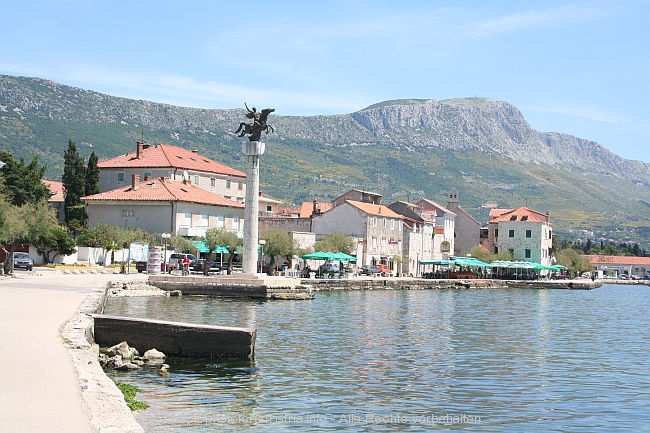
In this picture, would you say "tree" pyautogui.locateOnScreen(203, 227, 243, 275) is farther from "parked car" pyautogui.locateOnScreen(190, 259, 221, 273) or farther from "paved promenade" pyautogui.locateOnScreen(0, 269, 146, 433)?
"paved promenade" pyautogui.locateOnScreen(0, 269, 146, 433)

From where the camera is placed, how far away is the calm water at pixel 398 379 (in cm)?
1667

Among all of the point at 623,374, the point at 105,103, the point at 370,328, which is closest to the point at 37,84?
the point at 105,103

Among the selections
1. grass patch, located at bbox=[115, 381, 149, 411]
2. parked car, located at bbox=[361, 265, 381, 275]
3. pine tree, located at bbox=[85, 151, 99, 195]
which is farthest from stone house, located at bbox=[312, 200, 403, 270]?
grass patch, located at bbox=[115, 381, 149, 411]

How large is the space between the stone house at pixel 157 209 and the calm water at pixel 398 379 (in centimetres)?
3222

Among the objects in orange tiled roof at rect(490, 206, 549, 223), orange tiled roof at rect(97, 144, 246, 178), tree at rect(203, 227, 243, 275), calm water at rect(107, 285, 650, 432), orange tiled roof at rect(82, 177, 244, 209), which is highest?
orange tiled roof at rect(97, 144, 246, 178)

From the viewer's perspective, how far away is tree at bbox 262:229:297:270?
7150 centimetres

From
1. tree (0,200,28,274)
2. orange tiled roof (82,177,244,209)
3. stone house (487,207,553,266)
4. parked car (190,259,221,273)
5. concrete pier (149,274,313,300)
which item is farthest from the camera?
stone house (487,207,553,266)

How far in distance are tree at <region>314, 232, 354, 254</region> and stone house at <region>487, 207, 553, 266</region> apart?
47.1m

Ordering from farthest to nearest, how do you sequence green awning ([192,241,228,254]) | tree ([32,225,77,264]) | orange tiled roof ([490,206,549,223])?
orange tiled roof ([490,206,549,223]) → green awning ([192,241,228,254]) → tree ([32,225,77,264])

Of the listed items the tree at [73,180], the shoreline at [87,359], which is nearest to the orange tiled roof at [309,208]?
the tree at [73,180]

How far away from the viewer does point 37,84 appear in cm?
18288

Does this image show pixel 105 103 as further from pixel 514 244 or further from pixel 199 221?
pixel 199 221

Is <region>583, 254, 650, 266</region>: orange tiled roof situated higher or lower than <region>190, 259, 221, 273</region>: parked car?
higher

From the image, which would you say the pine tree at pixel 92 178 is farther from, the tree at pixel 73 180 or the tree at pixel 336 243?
the tree at pixel 336 243
